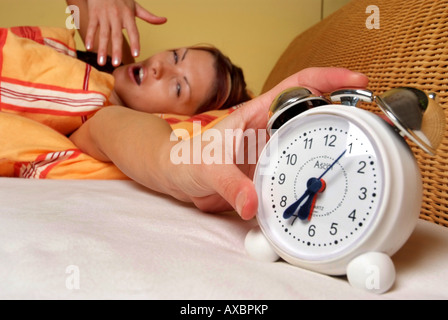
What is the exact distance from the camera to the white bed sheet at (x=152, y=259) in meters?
0.39

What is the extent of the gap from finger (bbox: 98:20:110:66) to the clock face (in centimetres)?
75

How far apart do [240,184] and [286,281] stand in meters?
0.12

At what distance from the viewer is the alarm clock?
400 mm

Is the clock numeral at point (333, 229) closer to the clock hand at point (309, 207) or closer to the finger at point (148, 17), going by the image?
the clock hand at point (309, 207)

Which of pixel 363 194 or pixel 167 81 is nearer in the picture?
pixel 363 194

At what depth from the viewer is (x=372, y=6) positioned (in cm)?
108

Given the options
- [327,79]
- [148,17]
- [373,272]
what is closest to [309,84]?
[327,79]

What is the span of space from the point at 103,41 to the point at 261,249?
876 millimetres

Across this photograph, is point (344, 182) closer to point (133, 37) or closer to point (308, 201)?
point (308, 201)

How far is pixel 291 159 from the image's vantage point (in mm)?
486

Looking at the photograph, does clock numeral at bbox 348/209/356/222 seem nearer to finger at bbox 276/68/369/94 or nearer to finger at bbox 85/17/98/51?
finger at bbox 276/68/369/94

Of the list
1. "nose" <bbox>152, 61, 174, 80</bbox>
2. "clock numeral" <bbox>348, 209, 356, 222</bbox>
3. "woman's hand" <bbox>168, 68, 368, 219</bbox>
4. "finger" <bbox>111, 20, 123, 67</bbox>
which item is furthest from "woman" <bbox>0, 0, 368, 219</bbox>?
"nose" <bbox>152, 61, 174, 80</bbox>

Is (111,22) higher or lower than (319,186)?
higher
